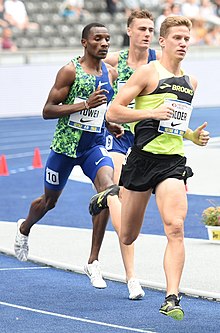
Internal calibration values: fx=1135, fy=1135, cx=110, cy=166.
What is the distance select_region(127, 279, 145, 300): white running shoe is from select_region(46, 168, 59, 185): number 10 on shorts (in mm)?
1253

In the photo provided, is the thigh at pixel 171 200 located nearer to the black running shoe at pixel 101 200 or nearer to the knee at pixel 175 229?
the knee at pixel 175 229

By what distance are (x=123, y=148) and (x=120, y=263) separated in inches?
43.1

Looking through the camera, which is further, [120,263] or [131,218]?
[120,263]

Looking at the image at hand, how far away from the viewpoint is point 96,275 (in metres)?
9.20

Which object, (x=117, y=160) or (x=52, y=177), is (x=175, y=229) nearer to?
(x=52, y=177)

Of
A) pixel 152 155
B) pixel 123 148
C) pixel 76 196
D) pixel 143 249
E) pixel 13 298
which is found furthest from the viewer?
pixel 76 196

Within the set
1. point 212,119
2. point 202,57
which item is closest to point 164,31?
point 212,119

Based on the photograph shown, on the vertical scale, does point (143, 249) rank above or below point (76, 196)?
above

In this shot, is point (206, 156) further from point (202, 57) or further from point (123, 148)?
point (202, 57)

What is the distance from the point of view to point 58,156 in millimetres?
9531

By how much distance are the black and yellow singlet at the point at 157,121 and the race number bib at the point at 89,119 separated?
4.85 ft

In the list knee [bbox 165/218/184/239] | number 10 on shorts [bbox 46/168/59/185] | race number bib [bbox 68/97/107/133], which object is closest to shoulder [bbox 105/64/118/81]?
race number bib [bbox 68/97/107/133]

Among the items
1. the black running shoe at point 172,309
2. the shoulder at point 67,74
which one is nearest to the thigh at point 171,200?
the black running shoe at point 172,309

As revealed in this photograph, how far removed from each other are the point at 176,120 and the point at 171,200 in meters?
0.57
